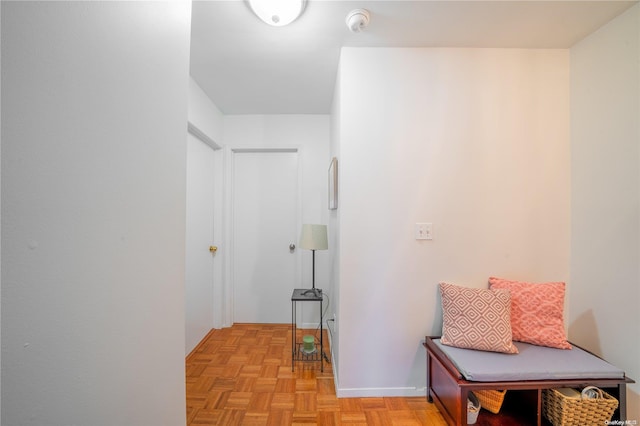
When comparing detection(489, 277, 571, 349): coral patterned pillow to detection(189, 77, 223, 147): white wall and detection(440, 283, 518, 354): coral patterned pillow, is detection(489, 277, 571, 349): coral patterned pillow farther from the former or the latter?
detection(189, 77, 223, 147): white wall

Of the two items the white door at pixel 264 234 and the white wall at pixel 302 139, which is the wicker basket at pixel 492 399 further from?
the white door at pixel 264 234

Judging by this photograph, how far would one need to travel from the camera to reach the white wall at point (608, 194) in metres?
1.36

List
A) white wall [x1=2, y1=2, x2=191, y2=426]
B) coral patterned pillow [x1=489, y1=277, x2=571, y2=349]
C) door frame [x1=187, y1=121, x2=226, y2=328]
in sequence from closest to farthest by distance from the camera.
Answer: white wall [x1=2, y1=2, x2=191, y2=426], coral patterned pillow [x1=489, y1=277, x2=571, y2=349], door frame [x1=187, y1=121, x2=226, y2=328]

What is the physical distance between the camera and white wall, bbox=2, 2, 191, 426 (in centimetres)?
39

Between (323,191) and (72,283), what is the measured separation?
2432 millimetres

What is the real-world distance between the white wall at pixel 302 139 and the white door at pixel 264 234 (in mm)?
130

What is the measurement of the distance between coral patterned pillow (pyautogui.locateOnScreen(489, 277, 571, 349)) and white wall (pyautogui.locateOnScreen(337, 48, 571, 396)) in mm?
146

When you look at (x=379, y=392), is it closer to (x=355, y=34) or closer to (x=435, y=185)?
(x=435, y=185)

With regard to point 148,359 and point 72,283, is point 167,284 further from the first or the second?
point 72,283

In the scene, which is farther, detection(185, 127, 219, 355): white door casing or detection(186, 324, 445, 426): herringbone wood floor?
detection(185, 127, 219, 355): white door casing

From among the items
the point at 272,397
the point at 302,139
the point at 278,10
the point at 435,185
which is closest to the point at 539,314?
the point at 435,185

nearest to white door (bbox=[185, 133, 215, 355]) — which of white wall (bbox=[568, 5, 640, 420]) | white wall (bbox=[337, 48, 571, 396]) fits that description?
white wall (bbox=[337, 48, 571, 396])

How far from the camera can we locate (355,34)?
5.22 feet

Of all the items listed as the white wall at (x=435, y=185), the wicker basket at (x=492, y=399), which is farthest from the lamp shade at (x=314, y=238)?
the wicker basket at (x=492, y=399)
